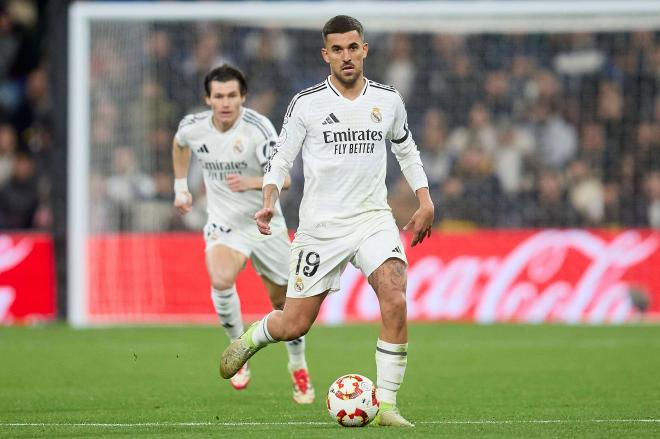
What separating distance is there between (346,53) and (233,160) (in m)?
2.68

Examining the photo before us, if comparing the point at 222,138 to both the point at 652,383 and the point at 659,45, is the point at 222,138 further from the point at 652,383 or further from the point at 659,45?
the point at 659,45

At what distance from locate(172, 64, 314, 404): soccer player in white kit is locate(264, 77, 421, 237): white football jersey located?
79.7 inches

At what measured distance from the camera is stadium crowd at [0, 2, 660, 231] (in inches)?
746

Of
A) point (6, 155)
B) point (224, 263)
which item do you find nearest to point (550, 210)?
point (6, 155)

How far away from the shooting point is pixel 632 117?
19.6 meters

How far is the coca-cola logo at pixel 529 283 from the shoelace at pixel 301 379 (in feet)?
27.4

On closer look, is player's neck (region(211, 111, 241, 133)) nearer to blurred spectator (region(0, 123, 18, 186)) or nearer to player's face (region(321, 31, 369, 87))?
player's face (region(321, 31, 369, 87))

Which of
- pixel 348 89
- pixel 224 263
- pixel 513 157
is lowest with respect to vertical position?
pixel 513 157

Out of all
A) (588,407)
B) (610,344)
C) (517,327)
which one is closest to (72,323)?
(517,327)

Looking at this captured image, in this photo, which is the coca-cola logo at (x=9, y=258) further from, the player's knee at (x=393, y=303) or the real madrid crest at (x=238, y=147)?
the player's knee at (x=393, y=303)

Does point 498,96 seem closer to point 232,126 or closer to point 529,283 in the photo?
point 529,283

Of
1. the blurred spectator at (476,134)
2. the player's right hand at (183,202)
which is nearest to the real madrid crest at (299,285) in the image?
the player's right hand at (183,202)

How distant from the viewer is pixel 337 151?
8156mm

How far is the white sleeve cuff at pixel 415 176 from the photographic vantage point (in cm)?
827
